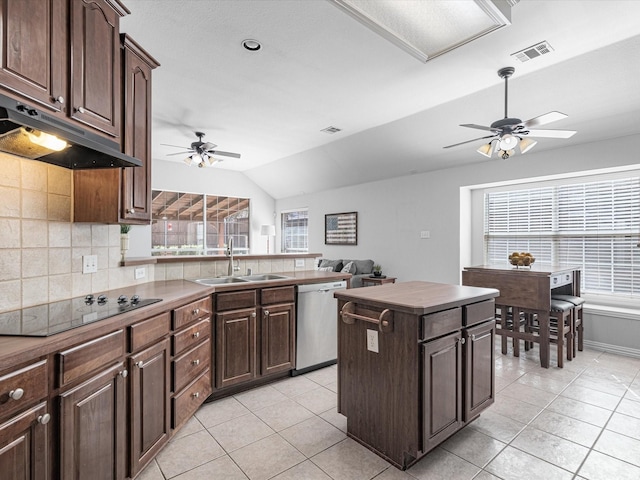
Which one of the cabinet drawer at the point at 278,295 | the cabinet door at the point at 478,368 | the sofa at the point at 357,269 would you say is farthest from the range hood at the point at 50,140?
the sofa at the point at 357,269

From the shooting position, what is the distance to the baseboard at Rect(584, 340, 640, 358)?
12.5 ft

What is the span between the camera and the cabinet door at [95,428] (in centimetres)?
131

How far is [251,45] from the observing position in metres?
2.82

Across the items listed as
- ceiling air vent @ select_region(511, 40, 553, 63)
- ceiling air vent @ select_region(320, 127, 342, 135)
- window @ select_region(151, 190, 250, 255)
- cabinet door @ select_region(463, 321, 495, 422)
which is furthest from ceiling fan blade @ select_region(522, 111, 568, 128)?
window @ select_region(151, 190, 250, 255)

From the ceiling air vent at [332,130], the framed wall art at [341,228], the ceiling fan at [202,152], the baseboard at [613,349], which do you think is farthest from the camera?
the framed wall art at [341,228]

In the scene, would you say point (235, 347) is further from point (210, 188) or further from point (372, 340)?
point (210, 188)

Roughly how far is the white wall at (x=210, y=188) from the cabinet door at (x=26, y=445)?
6.17 meters

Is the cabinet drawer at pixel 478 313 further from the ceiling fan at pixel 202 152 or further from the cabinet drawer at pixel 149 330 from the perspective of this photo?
the ceiling fan at pixel 202 152

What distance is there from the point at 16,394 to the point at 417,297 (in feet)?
6.08

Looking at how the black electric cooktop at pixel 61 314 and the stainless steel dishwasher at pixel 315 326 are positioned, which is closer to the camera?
the black electric cooktop at pixel 61 314

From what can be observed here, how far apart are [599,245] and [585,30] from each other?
115 inches

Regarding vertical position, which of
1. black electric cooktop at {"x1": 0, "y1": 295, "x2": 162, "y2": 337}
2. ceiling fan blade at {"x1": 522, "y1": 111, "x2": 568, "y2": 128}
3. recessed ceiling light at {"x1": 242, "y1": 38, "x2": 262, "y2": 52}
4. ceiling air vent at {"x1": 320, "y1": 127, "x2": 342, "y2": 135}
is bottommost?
black electric cooktop at {"x1": 0, "y1": 295, "x2": 162, "y2": 337}

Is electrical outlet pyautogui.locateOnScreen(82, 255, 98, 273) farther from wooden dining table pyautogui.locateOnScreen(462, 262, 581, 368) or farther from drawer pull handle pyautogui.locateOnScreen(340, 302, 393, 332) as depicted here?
wooden dining table pyautogui.locateOnScreen(462, 262, 581, 368)

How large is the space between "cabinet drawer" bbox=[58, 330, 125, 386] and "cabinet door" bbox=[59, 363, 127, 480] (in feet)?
0.16
